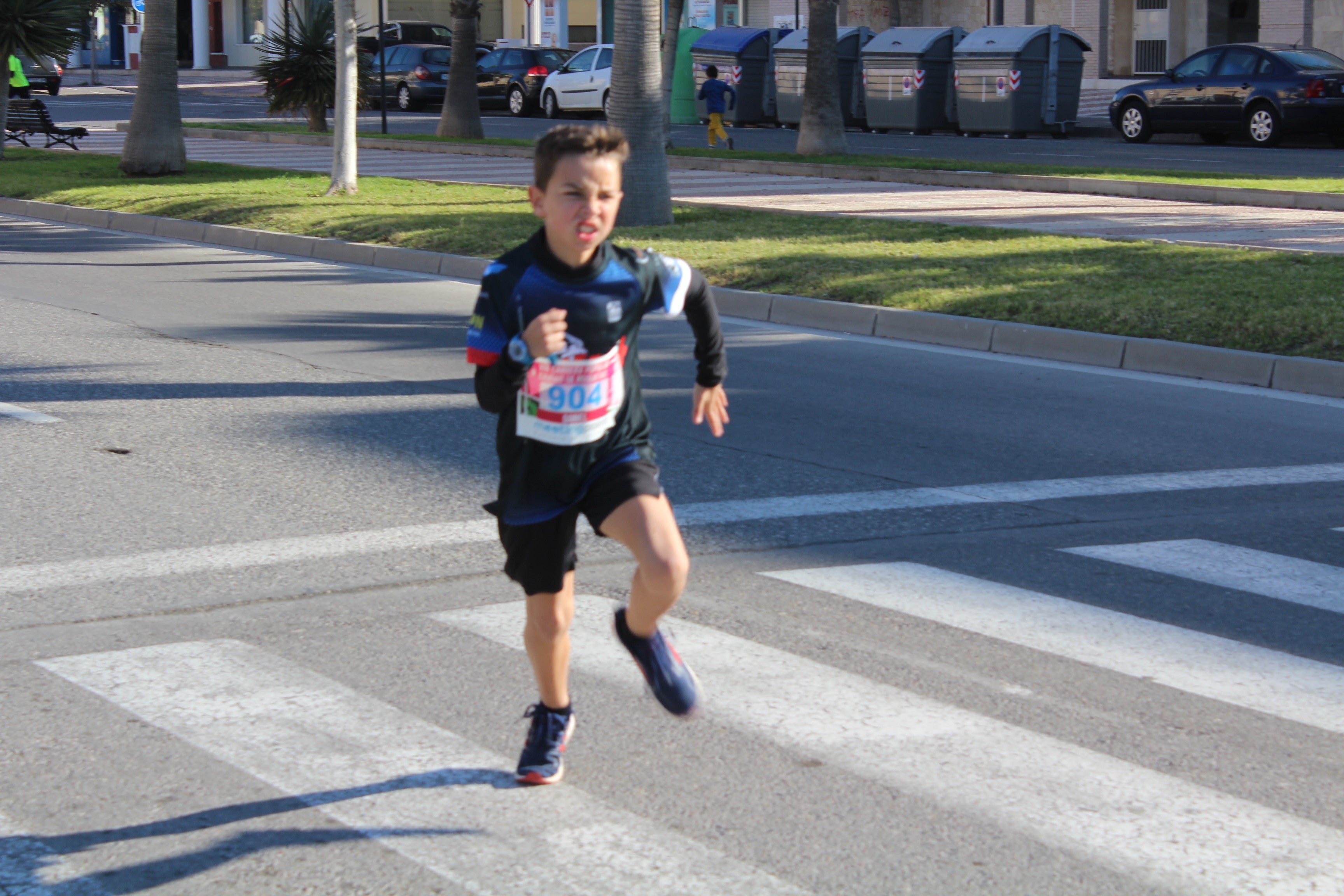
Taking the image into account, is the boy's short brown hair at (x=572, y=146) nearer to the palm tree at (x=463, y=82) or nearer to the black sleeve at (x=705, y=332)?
the black sleeve at (x=705, y=332)

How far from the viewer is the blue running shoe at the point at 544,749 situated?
3746 millimetres

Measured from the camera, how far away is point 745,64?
35.5 metres

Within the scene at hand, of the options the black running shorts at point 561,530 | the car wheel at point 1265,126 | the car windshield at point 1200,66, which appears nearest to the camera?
the black running shorts at point 561,530

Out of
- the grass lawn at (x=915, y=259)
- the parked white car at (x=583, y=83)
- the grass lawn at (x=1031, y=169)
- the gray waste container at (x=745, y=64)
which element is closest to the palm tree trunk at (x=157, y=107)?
the grass lawn at (x=915, y=259)

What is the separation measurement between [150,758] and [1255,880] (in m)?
2.47

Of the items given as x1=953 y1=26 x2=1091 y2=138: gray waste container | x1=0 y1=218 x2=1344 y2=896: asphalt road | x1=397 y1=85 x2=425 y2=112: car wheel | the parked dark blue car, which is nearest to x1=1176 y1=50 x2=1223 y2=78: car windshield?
the parked dark blue car

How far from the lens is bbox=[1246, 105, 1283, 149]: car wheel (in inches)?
1066

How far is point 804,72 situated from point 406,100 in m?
12.1

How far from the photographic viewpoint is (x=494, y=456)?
730 cm

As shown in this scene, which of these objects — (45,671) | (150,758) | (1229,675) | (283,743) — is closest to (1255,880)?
(1229,675)

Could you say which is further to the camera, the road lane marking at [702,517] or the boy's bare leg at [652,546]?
the road lane marking at [702,517]

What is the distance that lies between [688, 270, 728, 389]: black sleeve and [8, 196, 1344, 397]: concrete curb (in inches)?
243

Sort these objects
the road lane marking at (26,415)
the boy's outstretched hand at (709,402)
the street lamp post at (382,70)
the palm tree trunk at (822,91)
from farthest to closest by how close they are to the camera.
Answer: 1. the street lamp post at (382,70)
2. the palm tree trunk at (822,91)
3. the road lane marking at (26,415)
4. the boy's outstretched hand at (709,402)

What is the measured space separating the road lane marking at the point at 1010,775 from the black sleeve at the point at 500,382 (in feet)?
3.73
